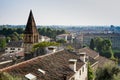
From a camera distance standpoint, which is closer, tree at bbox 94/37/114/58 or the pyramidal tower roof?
the pyramidal tower roof

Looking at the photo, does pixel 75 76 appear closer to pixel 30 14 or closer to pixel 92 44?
pixel 30 14

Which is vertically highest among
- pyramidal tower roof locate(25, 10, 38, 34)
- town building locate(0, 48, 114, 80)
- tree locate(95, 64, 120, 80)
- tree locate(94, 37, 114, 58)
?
pyramidal tower roof locate(25, 10, 38, 34)

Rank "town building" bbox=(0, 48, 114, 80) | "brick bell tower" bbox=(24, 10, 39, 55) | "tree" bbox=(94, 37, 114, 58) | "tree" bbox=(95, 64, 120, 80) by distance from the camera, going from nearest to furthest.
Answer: "town building" bbox=(0, 48, 114, 80)
"tree" bbox=(95, 64, 120, 80)
"brick bell tower" bbox=(24, 10, 39, 55)
"tree" bbox=(94, 37, 114, 58)

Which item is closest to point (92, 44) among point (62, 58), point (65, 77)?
point (62, 58)

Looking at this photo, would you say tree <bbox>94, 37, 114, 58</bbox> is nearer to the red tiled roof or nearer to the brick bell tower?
the brick bell tower

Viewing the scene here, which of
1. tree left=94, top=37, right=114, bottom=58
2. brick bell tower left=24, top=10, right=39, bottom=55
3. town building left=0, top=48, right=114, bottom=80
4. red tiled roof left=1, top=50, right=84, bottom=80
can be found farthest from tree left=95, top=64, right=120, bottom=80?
tree left=94, top=37, right=114, bottom=58

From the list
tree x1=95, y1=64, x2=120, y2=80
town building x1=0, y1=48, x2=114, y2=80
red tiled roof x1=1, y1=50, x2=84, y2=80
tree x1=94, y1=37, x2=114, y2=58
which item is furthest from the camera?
tree x1=94, y1=37, x2=114, y2=58

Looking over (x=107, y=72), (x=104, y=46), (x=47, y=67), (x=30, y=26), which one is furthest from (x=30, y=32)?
(x=104, y=46)

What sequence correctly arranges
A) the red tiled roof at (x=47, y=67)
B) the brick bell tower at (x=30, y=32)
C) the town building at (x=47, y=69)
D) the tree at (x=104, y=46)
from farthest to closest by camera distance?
the tree at (x=104, y=46)
the brick bell tower at (x=30, y=32)
the red tiled roof at (x=47, y=67)
the town building at (x=47, y=69)

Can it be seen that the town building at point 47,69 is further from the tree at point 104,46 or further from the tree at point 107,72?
the tree at point 104,46

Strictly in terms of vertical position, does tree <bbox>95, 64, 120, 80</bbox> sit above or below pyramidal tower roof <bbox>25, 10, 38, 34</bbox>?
below

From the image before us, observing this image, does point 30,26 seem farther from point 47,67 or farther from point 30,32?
point 47,67

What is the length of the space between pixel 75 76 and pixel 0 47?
290ft

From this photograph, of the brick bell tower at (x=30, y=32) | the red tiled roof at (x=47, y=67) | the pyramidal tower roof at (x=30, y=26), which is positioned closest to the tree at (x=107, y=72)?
the red tiled roof at (x=47, y=67)
